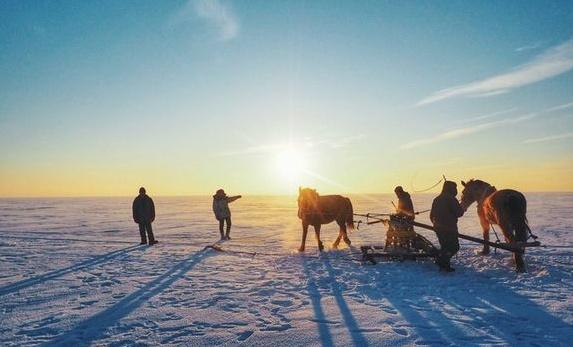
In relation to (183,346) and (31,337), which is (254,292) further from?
(31,337)

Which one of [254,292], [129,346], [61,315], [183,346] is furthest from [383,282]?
[61,315]

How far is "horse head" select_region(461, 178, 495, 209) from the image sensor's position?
36.5 ft

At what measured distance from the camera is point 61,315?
595 cm

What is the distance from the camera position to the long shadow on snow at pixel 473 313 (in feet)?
15.7

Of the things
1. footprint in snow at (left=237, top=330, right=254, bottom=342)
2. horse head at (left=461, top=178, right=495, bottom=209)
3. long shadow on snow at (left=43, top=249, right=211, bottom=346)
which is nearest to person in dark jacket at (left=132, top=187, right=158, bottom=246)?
long shadow on snow at (left=43, top=249, right=211, bottom=346)

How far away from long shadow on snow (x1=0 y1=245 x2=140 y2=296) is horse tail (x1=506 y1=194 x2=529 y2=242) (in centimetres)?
1074

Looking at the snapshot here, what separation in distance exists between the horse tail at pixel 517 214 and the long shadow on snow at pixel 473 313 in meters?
1.71

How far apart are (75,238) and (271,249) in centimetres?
970

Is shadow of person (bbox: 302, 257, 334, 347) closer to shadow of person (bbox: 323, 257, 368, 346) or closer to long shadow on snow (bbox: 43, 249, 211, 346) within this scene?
shadow of person (bbox: 323, 257, 368, 346)

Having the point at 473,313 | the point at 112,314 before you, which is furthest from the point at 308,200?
the point at 112,314

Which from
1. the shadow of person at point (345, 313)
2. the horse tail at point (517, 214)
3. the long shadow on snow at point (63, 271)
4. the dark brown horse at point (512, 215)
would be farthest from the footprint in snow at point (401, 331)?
the long shadow on snow at point (63, 271)

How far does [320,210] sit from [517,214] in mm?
5608

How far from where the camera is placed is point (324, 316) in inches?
225

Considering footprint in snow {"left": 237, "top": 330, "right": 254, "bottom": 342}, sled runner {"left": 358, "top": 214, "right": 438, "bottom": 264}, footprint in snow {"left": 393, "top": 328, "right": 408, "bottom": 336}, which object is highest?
sled runner {"left": 358, "top": 214, "right": 438, "bottom": 264}
